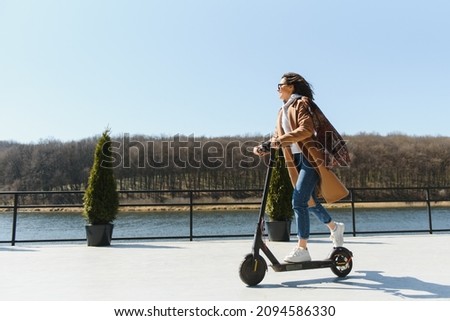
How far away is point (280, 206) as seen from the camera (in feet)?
19.2

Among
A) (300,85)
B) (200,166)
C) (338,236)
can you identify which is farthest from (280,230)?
(200,166)

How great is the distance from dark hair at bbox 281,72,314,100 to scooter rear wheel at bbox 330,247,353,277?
1.23m

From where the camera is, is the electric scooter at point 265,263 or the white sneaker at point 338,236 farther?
the white sneaker at point 338,236

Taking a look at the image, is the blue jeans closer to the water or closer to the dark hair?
the dark hair

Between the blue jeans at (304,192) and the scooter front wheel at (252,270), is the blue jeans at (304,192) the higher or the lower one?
the higher one

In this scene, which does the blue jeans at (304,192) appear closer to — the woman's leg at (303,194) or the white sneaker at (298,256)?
the woman's leg at (303,194)

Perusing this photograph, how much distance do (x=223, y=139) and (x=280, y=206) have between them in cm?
3975

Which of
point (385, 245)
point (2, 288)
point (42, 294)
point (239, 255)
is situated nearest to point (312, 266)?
point (239, 255)

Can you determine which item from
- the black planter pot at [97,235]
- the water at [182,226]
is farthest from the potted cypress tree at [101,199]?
the water at [182,226]

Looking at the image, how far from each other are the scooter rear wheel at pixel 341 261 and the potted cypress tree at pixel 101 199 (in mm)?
3769

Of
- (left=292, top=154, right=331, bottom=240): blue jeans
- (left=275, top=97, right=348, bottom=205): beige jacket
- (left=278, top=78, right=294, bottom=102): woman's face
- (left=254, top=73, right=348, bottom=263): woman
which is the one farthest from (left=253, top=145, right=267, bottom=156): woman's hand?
(left=278, top=78, right=294, bottom=102): woman's face

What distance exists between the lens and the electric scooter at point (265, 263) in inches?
105

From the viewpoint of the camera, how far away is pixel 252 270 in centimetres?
267
